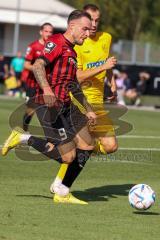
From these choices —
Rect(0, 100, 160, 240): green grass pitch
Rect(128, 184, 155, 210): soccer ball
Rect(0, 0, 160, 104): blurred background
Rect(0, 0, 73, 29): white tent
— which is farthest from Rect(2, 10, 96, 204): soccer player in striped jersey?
Rect(0, 0, 73, 29): white tent

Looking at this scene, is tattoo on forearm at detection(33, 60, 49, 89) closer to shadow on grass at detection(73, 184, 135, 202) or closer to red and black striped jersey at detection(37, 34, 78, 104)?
red and black striped jersey at detection(37, 34, 78, 104)

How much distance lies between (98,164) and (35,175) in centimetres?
196

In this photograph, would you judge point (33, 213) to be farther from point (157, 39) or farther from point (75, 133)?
point (157, 39)

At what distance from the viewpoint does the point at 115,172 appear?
12992mm

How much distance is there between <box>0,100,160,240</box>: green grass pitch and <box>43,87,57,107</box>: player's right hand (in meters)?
1.16

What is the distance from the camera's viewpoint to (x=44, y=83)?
967 cm

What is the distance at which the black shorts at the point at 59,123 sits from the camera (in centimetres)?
1000

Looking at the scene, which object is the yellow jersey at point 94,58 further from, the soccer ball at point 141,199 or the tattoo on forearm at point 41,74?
the soccer ball at point 141,199

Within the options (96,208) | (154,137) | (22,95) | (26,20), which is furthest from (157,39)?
(96,208)

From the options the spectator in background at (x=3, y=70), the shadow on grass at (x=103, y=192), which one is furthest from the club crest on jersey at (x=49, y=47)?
the spectator in background at (x=3, y=70)

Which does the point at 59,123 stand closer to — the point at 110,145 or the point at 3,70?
the point at 110,145

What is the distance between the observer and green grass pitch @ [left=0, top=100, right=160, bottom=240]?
8.00m

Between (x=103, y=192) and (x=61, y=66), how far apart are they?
193cm

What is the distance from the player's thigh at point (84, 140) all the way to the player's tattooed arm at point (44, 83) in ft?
2.65
